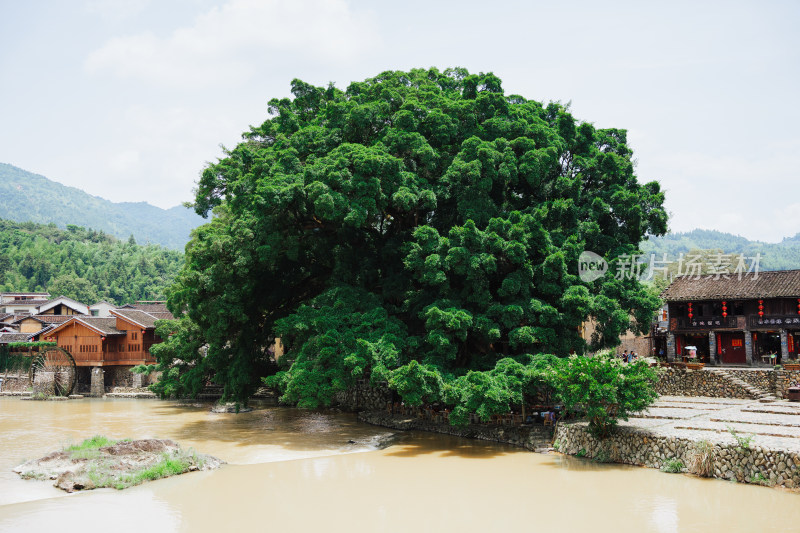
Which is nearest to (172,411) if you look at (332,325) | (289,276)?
(289,276)

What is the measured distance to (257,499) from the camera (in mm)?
13492

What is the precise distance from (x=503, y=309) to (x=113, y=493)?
12.3m

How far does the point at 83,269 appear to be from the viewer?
83.1 metres

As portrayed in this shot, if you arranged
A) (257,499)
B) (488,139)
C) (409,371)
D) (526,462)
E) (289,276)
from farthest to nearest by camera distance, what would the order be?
(289,276)
(488,139)
(409,371)
(526,462)
(257,499)

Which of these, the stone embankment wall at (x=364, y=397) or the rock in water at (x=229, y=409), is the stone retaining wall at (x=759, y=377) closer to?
the stone embankment wall at (x=364, y=397)

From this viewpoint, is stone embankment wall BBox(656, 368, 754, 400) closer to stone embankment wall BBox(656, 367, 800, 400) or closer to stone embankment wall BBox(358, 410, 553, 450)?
A: stone embankment wall BBox(656, 367, 800, 400)

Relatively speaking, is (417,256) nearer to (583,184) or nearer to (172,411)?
(583,184)

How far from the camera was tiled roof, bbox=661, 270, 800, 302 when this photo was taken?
82.4 feet

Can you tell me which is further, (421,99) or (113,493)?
(421,99)

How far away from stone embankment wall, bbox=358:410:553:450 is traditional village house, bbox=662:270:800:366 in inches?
481

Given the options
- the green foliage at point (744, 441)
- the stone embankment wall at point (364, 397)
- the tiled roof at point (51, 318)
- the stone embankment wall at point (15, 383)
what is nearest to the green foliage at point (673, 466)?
the green foliage at point (744, 441)

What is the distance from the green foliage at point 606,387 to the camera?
15.5m

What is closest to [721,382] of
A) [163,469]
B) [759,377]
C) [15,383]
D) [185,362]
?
[759,377]

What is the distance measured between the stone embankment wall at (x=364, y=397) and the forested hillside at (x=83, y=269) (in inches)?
2189
